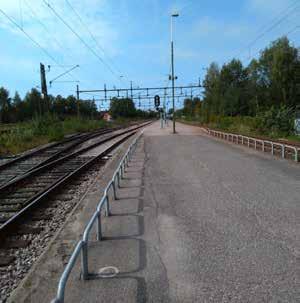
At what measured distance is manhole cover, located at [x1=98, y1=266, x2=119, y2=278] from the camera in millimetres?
4957

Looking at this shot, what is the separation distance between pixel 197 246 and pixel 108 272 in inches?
56.2

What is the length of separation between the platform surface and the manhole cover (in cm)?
6

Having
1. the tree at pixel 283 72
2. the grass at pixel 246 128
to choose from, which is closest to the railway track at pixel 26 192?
the grass at pixel 246 128

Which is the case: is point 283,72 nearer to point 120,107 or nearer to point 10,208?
point 120,107

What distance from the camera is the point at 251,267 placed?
5016 mm

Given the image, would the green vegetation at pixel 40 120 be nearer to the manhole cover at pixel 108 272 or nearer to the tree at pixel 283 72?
the manhole cover at pixel 108 272

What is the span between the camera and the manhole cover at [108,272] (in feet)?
16.3

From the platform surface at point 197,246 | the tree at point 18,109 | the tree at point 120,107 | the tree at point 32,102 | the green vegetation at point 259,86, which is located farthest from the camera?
the tree at point 32,102

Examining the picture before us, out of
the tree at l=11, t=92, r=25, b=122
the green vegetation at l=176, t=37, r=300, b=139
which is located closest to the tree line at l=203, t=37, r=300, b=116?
the green vegetation at l=176, t=37, r=300, b=139

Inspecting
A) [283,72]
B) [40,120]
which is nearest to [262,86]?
[283,72]

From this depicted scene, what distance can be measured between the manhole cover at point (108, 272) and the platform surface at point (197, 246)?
0.19 ft

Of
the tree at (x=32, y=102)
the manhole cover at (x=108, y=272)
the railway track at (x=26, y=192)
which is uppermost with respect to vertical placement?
the tree at (x=32, y=102)

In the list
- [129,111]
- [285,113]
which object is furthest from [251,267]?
[129,111]

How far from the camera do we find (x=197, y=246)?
5832mm
